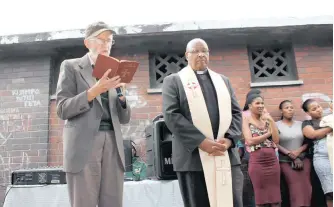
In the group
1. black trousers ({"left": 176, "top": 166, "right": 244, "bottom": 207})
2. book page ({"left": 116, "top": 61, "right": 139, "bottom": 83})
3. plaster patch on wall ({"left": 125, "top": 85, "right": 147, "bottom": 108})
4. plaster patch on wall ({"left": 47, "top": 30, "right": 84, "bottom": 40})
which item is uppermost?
plaster patch on wall ({"left": 47, "top": 30, "right": 84, "bottom": 40})

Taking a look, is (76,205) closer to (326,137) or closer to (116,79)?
(116,79)

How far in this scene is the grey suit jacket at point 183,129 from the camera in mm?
2104

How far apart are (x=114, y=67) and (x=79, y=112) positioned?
334 mm

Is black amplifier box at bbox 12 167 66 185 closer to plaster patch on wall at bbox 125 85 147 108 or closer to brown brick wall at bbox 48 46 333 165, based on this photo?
brown brick wall at bbox 48 46 333 165

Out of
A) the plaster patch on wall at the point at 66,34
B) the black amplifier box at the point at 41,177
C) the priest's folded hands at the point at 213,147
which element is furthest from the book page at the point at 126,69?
the plaster patch on wall at the point at 66,34

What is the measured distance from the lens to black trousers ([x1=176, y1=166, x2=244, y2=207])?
2064mm

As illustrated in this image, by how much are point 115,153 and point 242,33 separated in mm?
3423

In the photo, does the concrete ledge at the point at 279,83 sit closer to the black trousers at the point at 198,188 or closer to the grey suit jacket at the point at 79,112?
the black trousers at the point at 198,188

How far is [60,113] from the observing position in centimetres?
188

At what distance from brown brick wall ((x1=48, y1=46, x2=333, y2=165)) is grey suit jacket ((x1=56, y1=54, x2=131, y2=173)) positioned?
101 inches

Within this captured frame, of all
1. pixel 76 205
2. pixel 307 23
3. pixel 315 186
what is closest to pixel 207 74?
pixel 76 205

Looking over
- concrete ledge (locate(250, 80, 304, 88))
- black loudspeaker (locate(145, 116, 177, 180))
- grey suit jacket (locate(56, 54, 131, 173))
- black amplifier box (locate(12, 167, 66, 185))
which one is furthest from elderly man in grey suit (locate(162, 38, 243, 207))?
concrete ledge (locate(250, 80, 304, 88))

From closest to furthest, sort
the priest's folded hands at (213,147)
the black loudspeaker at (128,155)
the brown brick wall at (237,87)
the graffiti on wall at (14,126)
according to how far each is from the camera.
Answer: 1. the priest's folded hands at (213,147)
2. the black loudspeaker at (128,155)
3. the graffiti on wall at (14,126)
4. the brown brick wall at (237,87)

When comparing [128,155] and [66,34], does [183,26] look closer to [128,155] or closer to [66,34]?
[66,34]
